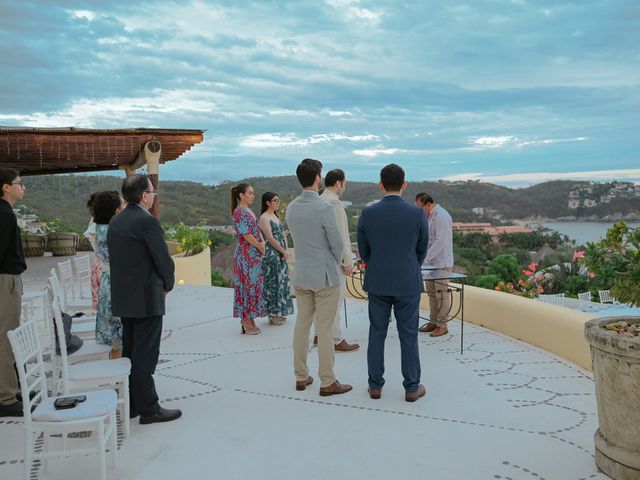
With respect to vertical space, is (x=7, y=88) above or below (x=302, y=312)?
above

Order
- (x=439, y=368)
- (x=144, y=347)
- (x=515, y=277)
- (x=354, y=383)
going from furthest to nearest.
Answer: (x=515, y=277) → (x=439, y=368) → (x=354, y=383) → (x=144, y=347)

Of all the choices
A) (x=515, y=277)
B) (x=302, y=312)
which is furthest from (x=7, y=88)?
(x=302, y=312)

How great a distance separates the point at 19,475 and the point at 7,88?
25.5 metres

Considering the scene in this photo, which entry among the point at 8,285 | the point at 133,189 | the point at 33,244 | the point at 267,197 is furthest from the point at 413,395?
the point at 33,244

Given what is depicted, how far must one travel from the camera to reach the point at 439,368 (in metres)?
5.02

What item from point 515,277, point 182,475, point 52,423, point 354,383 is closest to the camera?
point 52,423

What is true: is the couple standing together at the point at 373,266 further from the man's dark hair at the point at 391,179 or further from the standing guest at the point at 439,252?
the standing guest at the point at 439,252

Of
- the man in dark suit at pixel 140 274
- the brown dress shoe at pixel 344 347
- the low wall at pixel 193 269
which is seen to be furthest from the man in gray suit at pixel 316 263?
the low wall at pixel 193 269

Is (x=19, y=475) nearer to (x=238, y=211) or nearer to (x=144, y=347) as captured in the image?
(x=144, y=347)

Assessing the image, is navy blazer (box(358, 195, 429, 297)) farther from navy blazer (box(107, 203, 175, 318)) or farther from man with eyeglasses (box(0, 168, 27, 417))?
man with eyeglasses (box(0, 168, 27, 417))

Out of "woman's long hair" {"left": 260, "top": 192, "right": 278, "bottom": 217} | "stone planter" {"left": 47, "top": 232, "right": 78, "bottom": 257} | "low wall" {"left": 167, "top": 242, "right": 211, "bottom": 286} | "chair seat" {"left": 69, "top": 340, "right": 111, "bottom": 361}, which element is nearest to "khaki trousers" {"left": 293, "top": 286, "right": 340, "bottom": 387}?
"chair seat" {"left": 69, "top": 340, "right": 111, "bottom": 361}

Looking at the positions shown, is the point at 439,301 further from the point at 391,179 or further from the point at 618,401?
the point at 618,401

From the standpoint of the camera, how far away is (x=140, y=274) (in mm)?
3652

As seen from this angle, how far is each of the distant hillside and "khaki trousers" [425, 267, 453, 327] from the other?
469 cm
